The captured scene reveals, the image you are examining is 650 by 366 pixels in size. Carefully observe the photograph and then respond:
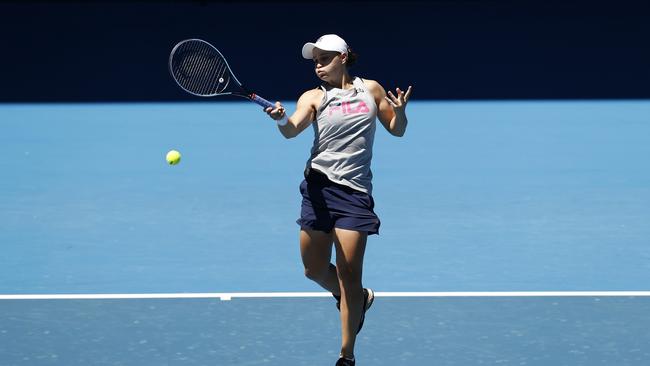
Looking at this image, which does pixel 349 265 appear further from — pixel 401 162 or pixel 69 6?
pixel 69 6

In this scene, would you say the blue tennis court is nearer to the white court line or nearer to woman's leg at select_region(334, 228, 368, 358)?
the white court line

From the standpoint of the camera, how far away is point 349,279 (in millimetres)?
6113

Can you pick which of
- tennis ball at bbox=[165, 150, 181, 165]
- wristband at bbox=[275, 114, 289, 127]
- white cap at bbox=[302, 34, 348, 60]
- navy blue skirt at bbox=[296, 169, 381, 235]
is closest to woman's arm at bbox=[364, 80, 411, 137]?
white cap at bbox=[302, 34, 348, 60]

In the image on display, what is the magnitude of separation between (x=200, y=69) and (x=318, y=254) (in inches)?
53.7

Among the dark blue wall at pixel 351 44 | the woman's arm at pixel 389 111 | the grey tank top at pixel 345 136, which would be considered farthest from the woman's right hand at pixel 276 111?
the dark blue wall at pixel 351 44

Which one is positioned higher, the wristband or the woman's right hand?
the woman's right hand

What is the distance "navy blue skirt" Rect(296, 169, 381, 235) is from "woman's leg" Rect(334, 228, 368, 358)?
0.15 ft

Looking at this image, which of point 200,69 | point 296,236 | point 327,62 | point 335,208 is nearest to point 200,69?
point 200,69

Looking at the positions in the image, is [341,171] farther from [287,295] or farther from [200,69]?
[287,295]

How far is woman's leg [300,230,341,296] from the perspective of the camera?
6.21 meters

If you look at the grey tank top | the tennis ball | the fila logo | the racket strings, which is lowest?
the tennis ball

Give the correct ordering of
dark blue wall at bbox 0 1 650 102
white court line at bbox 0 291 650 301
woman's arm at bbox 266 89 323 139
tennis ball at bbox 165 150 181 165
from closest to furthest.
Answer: woman's arm at bbox 266 89 323 139 → white court line at bbox 0 291 650 301 → tennis ball at bbox 165 150 181 165 → dark blue wall at bbox 0 1 650 102

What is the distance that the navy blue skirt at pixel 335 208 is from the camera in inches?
239

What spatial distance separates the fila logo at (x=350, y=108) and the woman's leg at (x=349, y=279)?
0.56 m
